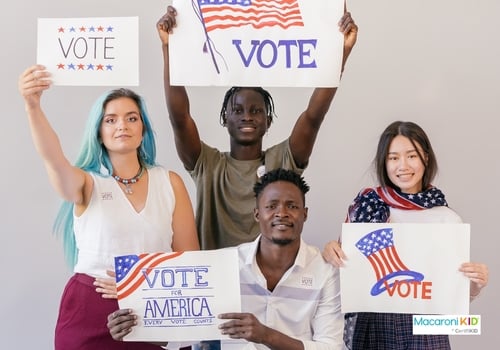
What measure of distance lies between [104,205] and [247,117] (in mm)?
530

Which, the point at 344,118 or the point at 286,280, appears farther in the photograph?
the point at 344,118

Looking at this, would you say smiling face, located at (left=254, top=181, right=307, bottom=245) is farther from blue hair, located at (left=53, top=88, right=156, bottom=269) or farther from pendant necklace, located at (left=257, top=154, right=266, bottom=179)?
blue hair, located at (left=53, top=88, right=156, bottom=269)

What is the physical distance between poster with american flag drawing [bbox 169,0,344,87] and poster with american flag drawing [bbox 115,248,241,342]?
51 cm

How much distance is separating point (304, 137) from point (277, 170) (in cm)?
19

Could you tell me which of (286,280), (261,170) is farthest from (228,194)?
(286,280)

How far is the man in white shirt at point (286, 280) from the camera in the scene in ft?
5.51

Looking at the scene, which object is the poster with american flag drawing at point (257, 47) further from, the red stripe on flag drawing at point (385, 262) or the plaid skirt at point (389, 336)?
the plaid skirt at point (389, 336)

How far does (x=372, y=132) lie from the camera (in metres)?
2.46

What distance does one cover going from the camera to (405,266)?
173 cm

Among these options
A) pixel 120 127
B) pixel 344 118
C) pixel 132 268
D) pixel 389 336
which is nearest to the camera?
pixel 132 268

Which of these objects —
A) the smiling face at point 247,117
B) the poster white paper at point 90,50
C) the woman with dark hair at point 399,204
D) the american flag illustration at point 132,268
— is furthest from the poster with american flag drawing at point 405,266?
the poster white paper at point 90,50

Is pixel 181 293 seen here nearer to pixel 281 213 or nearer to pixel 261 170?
pixel 281 213

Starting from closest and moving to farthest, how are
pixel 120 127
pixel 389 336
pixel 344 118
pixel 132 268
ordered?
pixel 132 268
pixel 120 127
pixel 389 336
pixel 344 118

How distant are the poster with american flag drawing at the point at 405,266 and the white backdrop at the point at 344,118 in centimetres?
74
